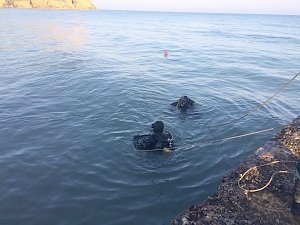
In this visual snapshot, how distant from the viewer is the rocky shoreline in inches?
305

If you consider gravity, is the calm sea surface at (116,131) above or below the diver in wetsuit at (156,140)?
below

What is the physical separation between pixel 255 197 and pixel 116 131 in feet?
25.4

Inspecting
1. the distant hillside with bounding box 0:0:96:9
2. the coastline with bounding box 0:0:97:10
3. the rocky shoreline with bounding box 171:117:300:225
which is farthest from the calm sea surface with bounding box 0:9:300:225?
the distant hillside with bounding box 0:0:96:9

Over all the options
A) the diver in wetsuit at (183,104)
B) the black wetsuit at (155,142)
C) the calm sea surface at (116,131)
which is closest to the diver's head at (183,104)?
the diver in wetsuit at (183,104)

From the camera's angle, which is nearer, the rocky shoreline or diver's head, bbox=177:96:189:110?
the rocky shoreline

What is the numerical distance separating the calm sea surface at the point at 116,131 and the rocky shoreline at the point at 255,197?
1.07 m

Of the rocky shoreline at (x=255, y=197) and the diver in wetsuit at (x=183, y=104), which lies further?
the diver in wetsuit at (x=183, y=104)

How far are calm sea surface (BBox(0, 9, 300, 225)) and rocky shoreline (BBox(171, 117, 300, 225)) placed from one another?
1.07 m

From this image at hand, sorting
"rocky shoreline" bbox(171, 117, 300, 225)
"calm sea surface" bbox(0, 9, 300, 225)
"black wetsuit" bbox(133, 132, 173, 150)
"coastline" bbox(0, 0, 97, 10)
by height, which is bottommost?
"coastline" bbox(0, 0, 97, 10)

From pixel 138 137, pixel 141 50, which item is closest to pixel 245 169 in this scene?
pixel 138 137

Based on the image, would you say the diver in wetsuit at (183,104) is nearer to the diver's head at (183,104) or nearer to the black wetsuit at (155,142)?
the diver's head at (183,104)

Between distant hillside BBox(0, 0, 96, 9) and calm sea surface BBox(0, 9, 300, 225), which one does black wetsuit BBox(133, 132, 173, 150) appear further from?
distant hillside BBox(0, 0, 96, 9)

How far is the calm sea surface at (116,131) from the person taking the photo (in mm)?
9562

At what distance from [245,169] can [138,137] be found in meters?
4.60
